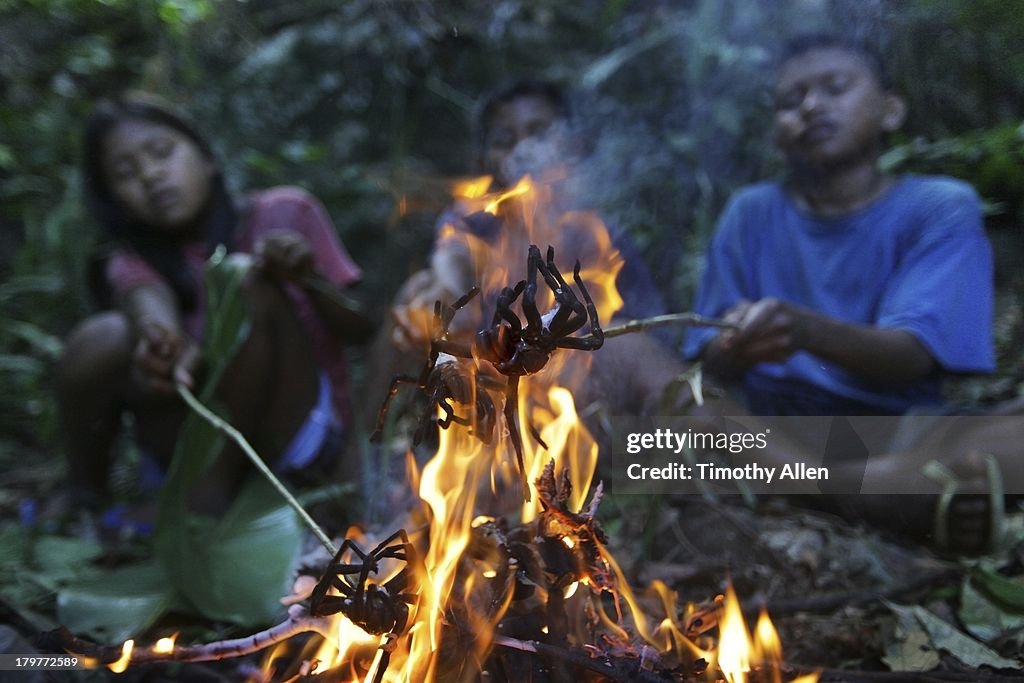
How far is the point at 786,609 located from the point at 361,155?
309cm

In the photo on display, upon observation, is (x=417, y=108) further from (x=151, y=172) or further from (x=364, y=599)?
(x=364, y=599)

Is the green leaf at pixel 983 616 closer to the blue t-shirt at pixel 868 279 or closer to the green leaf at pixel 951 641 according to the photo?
the green leaf at pixel 951 641

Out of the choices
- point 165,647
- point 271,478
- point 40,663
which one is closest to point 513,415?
point 271,478

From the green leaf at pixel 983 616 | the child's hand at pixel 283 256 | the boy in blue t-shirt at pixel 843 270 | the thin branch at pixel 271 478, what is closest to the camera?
the thin branch at pixel 271 478

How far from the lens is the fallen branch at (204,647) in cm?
110

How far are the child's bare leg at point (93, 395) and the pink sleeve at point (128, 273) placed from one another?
0.34 feet

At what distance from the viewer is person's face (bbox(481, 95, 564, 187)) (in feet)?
7.98

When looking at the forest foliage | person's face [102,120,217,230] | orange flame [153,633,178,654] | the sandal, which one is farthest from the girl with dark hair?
the sandal

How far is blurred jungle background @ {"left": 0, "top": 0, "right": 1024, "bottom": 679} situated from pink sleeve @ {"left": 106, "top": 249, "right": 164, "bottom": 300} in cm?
32

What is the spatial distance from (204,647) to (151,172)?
5.55 feet

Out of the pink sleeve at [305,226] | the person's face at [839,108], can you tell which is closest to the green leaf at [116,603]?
the pink sleeve at [305,226]

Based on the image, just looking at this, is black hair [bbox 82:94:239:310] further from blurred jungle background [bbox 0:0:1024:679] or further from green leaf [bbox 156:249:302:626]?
green leaf [bbox 156:249:302:626]

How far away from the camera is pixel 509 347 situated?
105cm

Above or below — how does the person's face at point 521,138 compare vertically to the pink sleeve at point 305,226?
above
